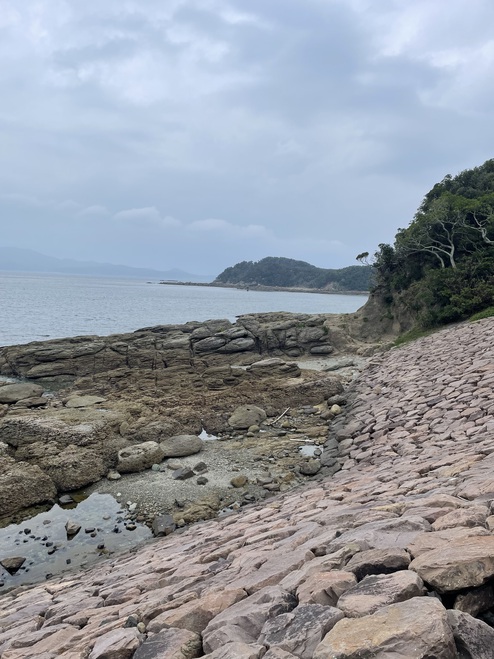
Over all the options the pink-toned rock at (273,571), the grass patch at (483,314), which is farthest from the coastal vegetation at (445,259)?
the pink-toned rock at (273,571)

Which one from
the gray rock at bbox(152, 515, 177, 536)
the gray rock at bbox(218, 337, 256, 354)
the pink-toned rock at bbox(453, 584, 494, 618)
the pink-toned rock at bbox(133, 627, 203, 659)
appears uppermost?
the pink-toned rock at bbox(453, 584, 494, 618)

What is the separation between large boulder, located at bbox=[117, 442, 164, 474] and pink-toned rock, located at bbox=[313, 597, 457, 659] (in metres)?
10.4

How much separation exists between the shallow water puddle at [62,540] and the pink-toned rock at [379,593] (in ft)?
22.5

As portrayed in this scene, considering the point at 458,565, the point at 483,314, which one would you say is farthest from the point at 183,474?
the point at 483,314

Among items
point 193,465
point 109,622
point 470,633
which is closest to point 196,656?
point 109,622

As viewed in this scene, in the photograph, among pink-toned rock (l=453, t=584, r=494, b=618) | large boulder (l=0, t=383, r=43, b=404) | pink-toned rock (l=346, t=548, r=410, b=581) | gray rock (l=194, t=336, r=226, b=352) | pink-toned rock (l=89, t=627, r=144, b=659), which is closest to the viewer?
pink-toned rock (l=453, t=584, r=494, b=618)

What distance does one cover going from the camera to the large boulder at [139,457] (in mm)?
12180

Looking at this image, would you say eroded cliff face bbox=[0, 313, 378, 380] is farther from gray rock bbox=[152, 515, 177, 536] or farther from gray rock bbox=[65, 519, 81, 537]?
gray rock bbox=[152, 515, 177, 536]

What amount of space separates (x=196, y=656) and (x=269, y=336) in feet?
97.2

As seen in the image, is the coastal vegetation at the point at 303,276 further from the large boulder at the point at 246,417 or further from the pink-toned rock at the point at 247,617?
the pink-toned rock at the point at 247,617

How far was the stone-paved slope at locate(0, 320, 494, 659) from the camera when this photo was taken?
2.59m

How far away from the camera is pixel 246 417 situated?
51.9 feet

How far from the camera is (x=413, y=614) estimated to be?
2.52 meters

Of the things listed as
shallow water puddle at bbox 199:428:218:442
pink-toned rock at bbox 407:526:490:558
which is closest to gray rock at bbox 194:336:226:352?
shallow water puddle at bbox 199:428:218:442
